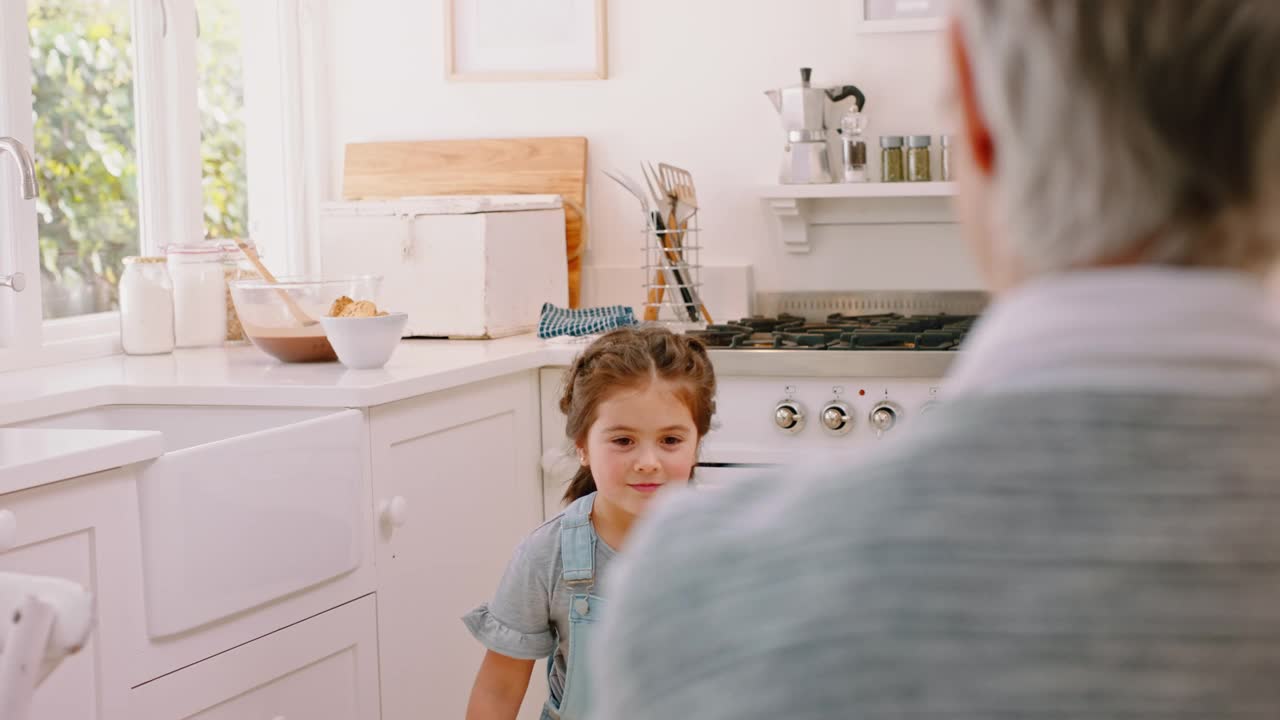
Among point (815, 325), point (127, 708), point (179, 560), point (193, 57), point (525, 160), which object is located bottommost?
point (127, 708)

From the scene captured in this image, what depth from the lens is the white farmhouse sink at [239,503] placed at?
169 centimetres

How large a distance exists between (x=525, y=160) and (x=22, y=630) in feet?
6.97

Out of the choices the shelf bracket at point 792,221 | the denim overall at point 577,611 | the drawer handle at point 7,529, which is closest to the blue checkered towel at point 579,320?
the shelf bracket at point 792,221

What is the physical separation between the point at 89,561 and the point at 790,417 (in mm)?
1167

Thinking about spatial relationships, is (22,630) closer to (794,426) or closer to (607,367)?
(607,367)

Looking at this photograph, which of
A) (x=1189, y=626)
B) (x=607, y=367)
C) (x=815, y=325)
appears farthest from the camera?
(x=815, y=325)

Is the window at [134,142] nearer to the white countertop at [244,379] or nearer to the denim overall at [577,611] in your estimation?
the white countertop at [244,379]

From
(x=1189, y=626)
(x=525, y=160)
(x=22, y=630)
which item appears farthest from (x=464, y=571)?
(x=1189, y=626)

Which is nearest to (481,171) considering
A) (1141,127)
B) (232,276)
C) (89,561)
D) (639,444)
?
(232,276)

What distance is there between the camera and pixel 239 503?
1800mm

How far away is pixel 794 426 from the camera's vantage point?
238cm

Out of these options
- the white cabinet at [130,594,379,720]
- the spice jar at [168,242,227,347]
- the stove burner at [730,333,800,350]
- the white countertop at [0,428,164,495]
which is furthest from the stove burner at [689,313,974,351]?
the white countertop at [0,428,164,495]

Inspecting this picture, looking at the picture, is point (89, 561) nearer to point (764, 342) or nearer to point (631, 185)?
point (764, 342)

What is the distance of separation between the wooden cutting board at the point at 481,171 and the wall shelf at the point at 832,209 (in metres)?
0.41
